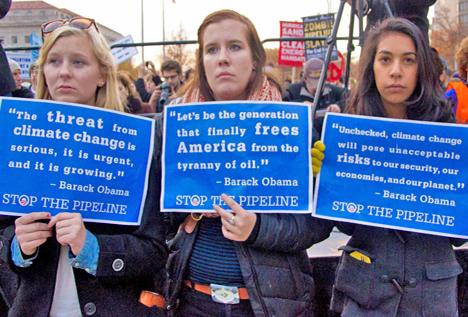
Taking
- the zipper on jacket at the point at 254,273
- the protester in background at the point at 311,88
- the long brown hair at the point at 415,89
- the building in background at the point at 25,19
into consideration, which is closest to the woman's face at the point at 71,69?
the zipper on jacket at the point at 254,273

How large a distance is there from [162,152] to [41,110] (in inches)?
18.2

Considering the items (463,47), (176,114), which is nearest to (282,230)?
(176,114)

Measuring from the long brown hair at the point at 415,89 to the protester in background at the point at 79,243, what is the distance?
2.96 feet

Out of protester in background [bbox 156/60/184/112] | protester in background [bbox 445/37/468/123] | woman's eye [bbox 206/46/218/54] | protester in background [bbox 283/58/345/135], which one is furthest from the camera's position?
protester in background [bbox 156/60/184/112]

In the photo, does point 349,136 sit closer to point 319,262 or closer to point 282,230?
point 282,230

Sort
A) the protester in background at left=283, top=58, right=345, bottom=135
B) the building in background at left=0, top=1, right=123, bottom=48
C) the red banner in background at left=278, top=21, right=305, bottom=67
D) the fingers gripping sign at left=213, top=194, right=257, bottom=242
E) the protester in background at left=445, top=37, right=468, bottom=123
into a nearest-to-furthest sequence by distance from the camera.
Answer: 1. the fingers gripping sign at left=213, top=194, right=257, bottom=242
2. the protester in background at left=445, top=37, right=468, bottom=123
3. the protester in background at left=283, top=58, right=345, bottom=135
4. the red banner in background at left=278, top=21, right=305, bottom=67
5. the building in background at left=0, top=1, right=123, bottom=48

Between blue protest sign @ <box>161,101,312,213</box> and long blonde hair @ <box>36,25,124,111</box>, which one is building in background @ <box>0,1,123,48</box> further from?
blue protest sign @ <box>161,101,312,213</box>

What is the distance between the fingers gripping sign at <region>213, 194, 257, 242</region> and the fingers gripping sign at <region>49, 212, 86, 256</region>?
0.47 m

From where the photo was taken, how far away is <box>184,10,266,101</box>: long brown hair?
2061 mm

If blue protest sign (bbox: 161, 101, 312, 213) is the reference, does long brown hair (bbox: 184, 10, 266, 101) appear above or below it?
above

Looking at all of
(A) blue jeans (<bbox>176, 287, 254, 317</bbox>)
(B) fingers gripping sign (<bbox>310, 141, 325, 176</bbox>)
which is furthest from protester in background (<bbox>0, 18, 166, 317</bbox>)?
(B) fingers gripping sign (<bbox>310, 141, 325, 176</bbox>)

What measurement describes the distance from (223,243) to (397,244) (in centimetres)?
66

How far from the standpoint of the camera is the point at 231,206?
1.86 meters

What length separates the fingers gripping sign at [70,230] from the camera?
1713 millimetres
